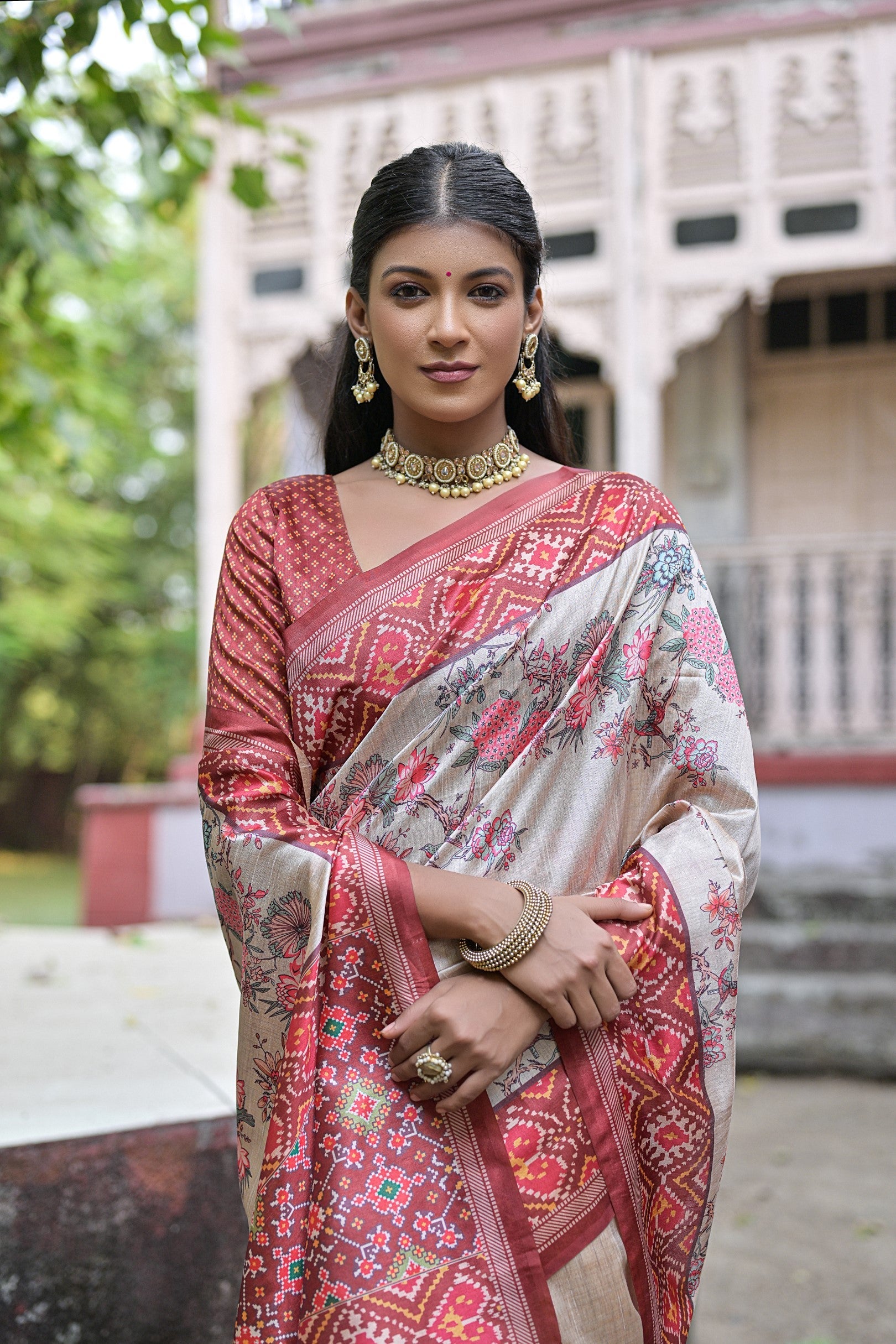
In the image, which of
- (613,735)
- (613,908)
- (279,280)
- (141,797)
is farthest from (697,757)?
(141,797)

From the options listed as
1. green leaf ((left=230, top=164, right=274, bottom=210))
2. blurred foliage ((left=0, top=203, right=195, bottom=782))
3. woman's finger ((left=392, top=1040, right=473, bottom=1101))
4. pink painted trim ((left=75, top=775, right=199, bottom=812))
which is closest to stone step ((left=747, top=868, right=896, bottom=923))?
pink painted trim ((left=75, top=775, right=199, bottom=812))

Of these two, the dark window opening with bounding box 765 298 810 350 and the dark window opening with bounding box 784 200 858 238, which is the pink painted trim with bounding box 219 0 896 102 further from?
the dark window opening with bounding box 765 298 810 350

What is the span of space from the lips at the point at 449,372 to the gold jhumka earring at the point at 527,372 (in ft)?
0.57

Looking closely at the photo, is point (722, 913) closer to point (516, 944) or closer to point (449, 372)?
point (516, 944)

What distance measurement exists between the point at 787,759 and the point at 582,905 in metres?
4.97

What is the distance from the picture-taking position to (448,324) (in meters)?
1.44

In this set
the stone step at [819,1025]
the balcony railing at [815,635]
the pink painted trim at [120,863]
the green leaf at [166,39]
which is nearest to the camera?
the green leaf at [166,39]

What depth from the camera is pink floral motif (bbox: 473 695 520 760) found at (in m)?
1.44

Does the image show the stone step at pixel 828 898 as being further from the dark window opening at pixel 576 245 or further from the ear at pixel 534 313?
the ear at pixel 534 313

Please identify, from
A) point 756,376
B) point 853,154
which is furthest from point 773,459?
point 853,154

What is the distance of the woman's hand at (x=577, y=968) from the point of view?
4.33ft

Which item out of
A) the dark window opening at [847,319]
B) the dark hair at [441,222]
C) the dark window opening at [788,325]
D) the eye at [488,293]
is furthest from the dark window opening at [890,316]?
Answer: the eye at [488,293]

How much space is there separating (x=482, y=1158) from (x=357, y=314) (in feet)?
3.49

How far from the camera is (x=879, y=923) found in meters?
5.74
